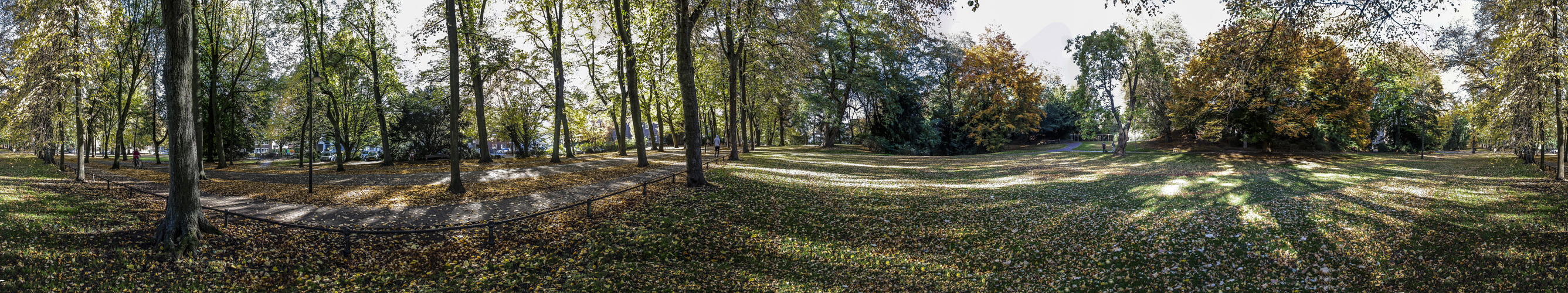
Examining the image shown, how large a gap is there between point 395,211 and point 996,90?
100 ft

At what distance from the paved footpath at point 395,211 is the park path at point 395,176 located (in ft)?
10.4

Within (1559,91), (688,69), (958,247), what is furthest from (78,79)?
(1559,91)

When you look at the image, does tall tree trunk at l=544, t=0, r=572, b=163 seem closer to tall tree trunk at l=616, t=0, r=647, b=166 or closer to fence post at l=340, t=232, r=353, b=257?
tall tree trunk at l=616, t=0, r=647, b=166

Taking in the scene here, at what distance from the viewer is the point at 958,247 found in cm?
873

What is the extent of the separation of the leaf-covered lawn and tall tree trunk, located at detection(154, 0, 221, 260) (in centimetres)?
28

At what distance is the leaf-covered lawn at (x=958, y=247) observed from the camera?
6.62 m

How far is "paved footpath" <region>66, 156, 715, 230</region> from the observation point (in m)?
9.43

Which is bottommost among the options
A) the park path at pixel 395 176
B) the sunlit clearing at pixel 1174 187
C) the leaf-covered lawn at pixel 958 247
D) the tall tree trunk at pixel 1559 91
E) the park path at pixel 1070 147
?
the leaf-covered lawn at pixel 958 247

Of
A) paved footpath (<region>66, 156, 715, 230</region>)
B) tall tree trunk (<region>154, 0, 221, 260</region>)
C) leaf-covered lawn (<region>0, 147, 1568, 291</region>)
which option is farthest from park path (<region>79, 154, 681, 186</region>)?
tall tree trunk (<region>154, 0, 221, 260</region>)

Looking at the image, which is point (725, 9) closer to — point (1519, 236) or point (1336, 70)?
point (1519, 236)

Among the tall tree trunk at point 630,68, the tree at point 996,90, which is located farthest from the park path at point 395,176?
the tree at point 996,90

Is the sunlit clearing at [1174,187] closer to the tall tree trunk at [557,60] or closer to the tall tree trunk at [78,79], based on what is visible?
the tall tree trunk at [557,60]

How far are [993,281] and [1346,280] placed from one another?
4.06 metres

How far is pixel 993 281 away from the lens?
7.28 meters
